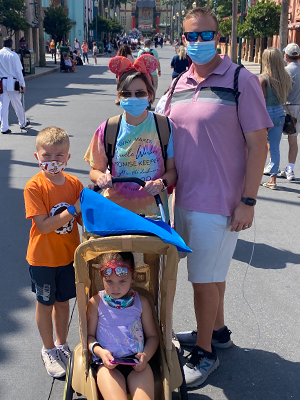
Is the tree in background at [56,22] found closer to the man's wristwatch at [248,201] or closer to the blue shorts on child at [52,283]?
the blue shorts on child at [52,283]

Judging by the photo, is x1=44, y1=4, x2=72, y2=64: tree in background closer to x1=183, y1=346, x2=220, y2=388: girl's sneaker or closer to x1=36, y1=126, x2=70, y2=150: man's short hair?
x1=36, y1=126, x2=70, y2=150: man's short hair

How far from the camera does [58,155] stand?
9.29 feet

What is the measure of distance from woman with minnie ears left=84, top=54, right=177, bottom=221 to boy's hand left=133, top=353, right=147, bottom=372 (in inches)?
33.5

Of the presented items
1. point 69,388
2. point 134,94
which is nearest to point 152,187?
point 134,94

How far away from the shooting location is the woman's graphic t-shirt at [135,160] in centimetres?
293

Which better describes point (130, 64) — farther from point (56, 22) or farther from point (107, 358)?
point (56, 22)

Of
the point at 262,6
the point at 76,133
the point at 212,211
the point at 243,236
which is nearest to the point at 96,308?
the point at 212,211

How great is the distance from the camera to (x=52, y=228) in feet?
9.21

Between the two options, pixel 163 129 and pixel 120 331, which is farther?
pixel 163 129

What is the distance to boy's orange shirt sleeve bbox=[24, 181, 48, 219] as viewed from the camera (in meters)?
2.80

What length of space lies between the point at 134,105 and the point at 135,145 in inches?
9.4

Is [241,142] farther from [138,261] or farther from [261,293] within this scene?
[261,293]

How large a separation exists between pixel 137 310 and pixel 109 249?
497 mm

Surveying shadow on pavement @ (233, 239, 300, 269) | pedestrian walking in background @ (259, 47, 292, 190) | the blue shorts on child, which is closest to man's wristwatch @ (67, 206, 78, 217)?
the blue shorts on child
